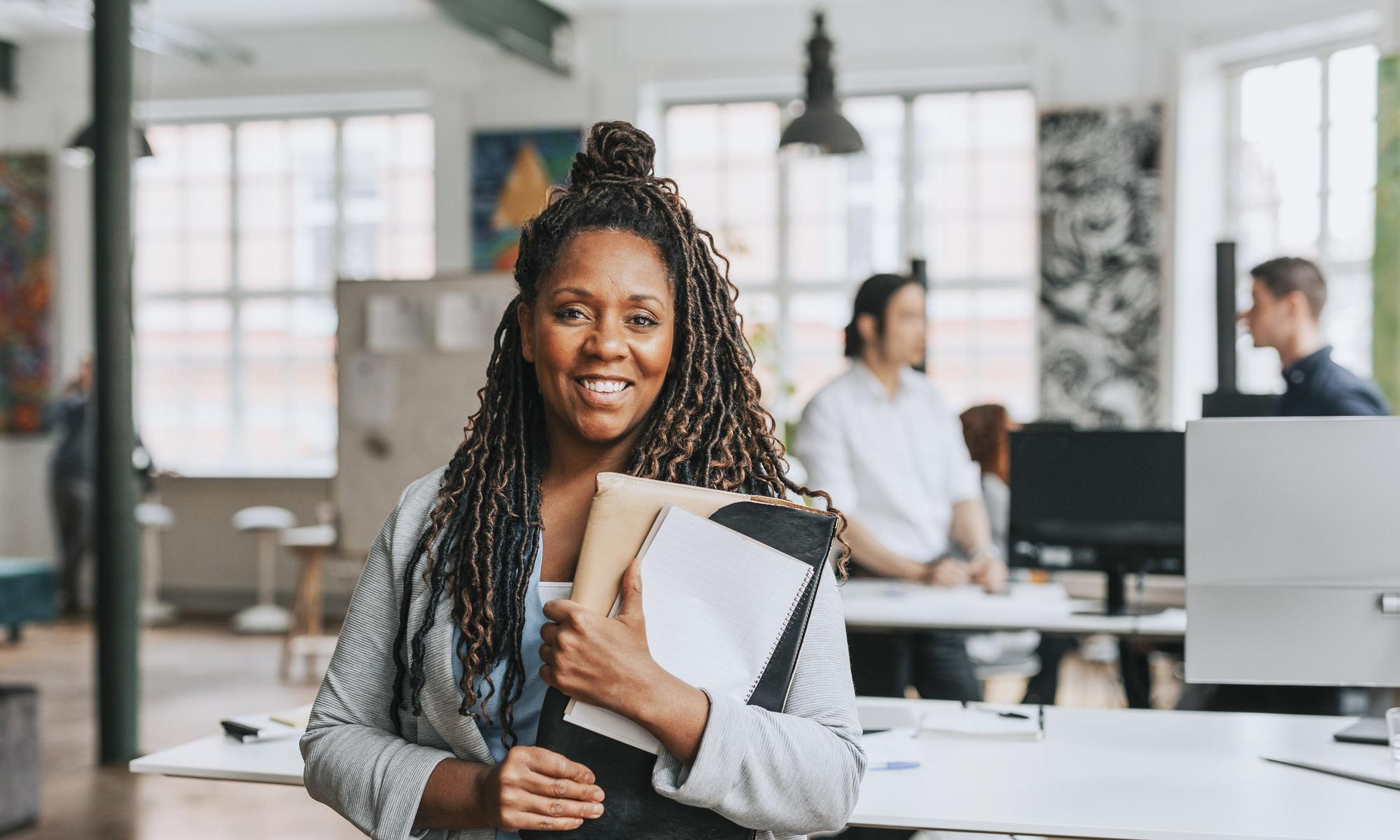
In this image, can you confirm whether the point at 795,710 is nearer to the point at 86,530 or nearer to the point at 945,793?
the point at 945,793

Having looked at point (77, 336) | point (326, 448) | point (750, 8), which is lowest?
point (326, 448)

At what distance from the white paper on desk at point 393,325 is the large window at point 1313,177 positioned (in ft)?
15.4

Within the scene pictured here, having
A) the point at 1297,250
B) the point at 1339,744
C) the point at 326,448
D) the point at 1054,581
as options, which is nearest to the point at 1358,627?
the point at 1339,744

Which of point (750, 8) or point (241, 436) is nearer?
point (750, 8)

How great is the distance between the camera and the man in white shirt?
357 cm

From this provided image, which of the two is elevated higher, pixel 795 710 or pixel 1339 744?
pixel 795 710

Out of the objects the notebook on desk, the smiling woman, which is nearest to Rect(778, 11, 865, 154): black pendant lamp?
the smiling woman

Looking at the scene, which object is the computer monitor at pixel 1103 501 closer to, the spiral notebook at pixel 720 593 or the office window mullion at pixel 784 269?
the spiral notebook at pixel 720 593

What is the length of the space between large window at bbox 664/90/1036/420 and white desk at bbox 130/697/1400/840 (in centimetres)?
551

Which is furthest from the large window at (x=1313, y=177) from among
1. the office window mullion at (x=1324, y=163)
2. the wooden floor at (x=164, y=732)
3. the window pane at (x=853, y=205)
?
the wooden floor at (x=164, y=732)

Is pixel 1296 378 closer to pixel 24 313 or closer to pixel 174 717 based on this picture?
pixel 174 717

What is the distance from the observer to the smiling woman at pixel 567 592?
1195mm

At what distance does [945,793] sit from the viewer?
5.91 ft

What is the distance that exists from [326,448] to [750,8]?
4.03 meters
